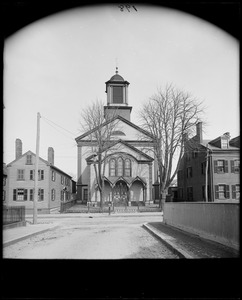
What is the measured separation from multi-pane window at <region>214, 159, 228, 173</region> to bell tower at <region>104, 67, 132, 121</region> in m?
21.6

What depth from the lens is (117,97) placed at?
53719 millimetres

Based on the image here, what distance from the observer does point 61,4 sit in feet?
16.3

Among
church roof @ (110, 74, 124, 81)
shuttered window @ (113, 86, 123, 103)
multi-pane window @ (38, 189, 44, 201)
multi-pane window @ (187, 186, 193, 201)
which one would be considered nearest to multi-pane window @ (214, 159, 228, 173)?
multi-pane window @ (187, 186, 193, 201)

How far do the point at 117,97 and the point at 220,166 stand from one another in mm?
23539

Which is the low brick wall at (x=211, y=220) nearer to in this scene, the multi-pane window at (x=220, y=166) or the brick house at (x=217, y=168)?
the brick house at (x=217, y=168)

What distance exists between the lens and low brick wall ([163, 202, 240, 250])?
8578 mm

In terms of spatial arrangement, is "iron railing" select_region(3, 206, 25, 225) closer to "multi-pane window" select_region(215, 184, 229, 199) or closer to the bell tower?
"multi-pane window" select_region(215, 184, 229, 199)

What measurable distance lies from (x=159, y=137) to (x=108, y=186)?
1260cm

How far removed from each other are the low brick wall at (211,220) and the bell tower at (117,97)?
3918cm

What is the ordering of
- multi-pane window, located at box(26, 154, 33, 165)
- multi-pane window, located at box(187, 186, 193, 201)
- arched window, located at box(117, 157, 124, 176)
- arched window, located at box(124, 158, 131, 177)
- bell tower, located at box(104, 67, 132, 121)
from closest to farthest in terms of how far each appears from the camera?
1. multi-pane window, located at box(26, 154, 33, 165)
2. multi-pane window, located at box(187, 186, 193, 201)
3. arched window, located at box(117, 157, 124, 176)
4. arched window, located at box(124, 158, 131, 177)
5. bell tower, located at box(104, 67, 132, 121)
